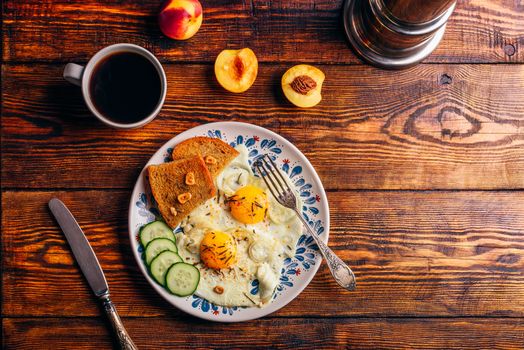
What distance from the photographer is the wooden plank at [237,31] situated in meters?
1.62

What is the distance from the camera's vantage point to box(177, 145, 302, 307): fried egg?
1.54 metres

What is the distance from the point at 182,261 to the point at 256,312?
0.89 feet

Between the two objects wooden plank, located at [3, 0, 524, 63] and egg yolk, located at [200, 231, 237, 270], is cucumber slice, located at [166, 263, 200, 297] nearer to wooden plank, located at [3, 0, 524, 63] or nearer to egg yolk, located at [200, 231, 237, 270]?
egg yolk, located at [200, 231, 237, 270]

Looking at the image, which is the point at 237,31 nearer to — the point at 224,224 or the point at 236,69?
the point at 236,69

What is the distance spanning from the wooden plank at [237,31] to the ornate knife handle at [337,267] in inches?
Result: 22.3

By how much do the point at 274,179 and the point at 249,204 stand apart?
118mm

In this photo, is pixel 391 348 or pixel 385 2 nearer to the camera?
pixel 385 2

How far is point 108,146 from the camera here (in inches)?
63.7

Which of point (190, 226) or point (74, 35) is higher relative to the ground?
point (74, 35)

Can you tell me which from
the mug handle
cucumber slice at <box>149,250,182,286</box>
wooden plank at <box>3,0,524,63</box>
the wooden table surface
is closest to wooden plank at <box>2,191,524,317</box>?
the wooden table surface

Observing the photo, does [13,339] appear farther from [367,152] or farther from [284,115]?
[367,152]

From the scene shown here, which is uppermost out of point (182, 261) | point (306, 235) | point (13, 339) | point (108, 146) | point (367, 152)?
point (367, 152)

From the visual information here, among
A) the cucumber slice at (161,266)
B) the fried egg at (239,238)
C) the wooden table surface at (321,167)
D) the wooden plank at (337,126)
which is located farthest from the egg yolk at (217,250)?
the wooden plank at (337,126)

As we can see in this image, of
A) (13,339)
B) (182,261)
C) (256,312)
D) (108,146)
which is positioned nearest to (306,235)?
(256,312)
